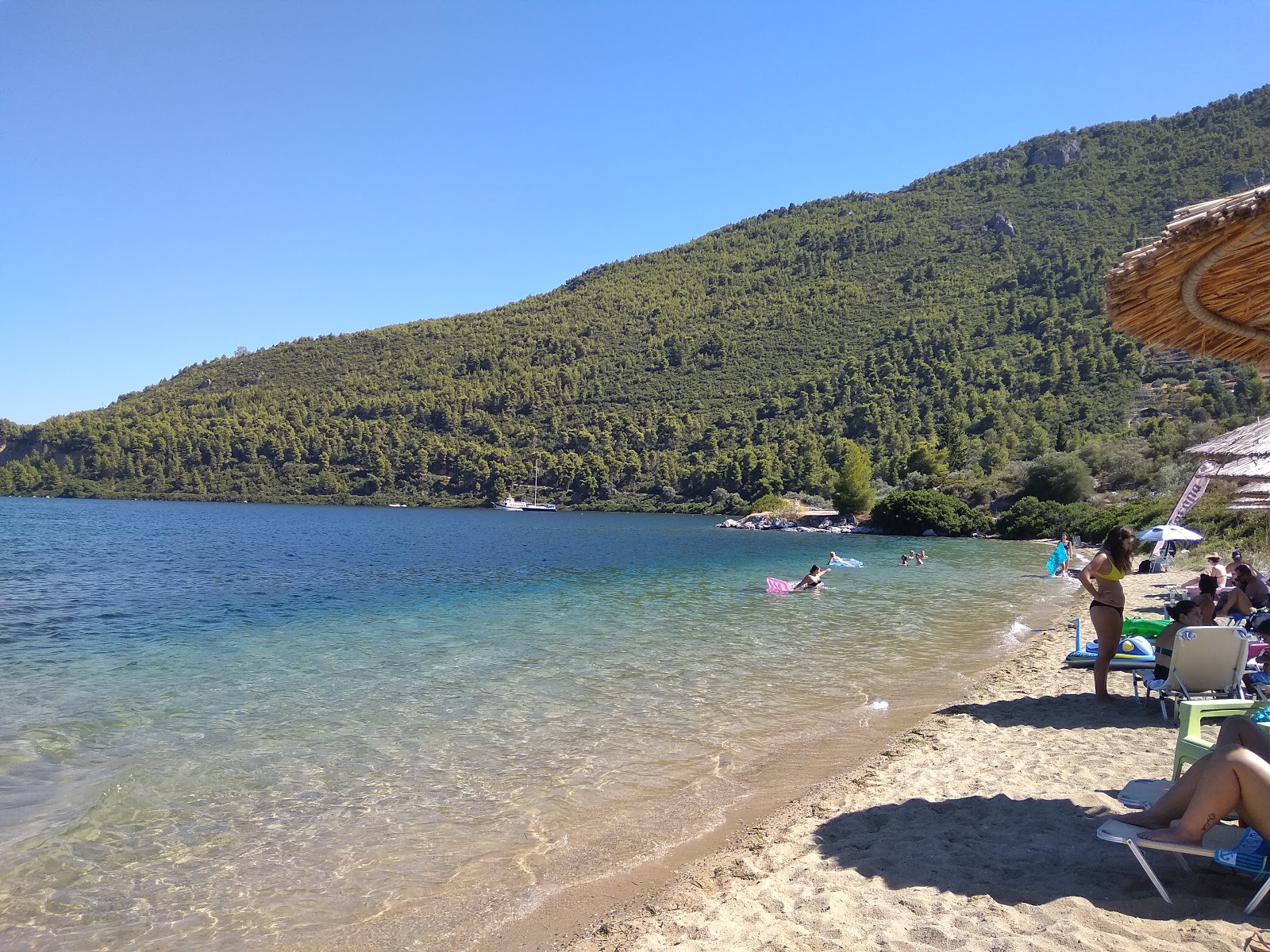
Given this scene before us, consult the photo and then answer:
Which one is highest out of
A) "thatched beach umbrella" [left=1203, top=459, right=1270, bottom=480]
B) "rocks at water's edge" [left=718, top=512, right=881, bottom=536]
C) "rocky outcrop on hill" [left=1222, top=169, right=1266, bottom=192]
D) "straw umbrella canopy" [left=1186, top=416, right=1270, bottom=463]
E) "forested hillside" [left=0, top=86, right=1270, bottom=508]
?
"rocky outcrop on hill" [left=1222, top=169, right=1266, bottom=192]

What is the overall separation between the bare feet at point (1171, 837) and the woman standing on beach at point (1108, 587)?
3.73 metres

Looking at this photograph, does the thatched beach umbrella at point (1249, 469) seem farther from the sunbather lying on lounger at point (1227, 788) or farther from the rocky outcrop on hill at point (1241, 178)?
the rocky outcrop on hill at point (1241, 178)

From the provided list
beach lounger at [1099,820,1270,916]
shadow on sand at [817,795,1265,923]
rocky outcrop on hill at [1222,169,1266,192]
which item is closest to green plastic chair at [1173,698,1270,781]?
beach lounger at [1099,820,1270,916]

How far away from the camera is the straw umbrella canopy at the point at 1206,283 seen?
356cm

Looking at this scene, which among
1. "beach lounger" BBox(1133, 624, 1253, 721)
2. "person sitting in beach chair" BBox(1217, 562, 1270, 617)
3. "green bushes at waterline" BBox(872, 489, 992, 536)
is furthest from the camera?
"green bushes at waterline" BBox(872, 489, 992, 536)

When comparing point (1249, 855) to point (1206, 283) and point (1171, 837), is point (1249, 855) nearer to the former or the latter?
point (1171, 837)

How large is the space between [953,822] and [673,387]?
132 metres

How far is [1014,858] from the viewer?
423 cm

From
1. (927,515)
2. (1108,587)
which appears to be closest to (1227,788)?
(1108,587)

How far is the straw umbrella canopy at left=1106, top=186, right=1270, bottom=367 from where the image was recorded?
356 centimetres

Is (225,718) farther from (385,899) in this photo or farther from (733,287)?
(733,287)

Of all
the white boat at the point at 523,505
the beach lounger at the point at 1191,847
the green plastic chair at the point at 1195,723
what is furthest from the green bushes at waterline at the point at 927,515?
A: the white boat at the point at 523,505

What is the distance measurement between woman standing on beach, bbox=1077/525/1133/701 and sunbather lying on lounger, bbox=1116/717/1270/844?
11.7 ft

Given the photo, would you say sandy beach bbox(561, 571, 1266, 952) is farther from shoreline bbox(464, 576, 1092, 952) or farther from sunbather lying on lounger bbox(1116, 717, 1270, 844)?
sunbather lying on lounger bbox(1116, 717, 1270, 844)
